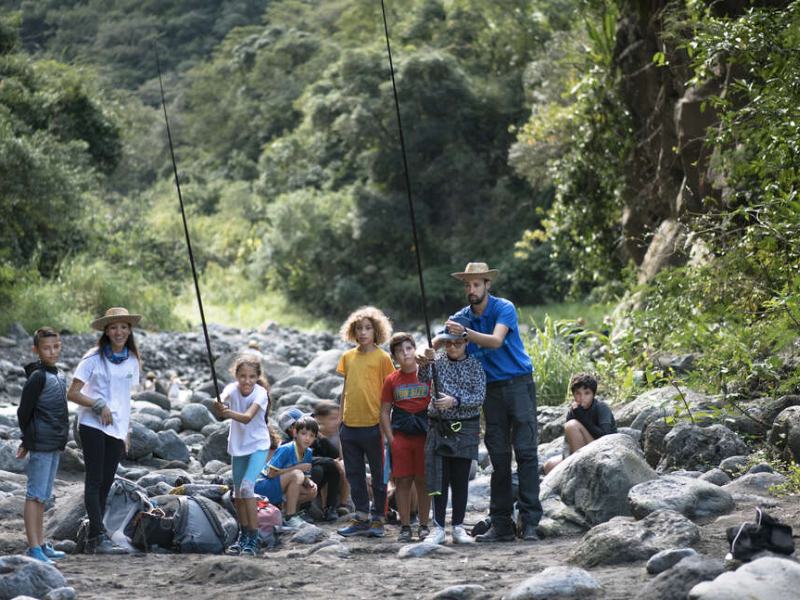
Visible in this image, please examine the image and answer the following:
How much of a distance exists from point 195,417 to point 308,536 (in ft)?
17.5

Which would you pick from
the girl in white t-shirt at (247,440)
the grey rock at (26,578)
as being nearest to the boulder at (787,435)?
the girl in white t-shirt at (247,440)

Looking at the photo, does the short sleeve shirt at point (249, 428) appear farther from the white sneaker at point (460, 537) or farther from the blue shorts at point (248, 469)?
the white sneaker at point (460, 537)

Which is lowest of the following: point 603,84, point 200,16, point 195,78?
point 603,84

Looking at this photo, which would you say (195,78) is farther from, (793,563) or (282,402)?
(793,563)

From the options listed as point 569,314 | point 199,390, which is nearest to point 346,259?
point 569,314

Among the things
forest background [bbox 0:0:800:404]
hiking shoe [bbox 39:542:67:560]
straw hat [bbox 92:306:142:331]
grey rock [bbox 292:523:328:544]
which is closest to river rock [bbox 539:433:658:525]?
forest background [bbox 0:0:800:404]

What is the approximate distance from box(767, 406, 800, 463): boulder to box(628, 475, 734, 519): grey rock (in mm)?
893

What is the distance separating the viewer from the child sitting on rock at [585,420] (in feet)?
24.0

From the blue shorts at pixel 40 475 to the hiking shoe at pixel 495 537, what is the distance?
2.56 metres

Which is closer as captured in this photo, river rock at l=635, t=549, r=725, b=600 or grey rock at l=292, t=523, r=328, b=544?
river rock at l=635, t=549, r=725, b=600

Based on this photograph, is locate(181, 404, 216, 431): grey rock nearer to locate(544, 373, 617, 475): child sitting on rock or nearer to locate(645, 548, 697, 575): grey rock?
locate(544, 373, 617, 475): child sitting on rock

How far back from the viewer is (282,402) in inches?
476

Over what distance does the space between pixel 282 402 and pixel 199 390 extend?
2.53 meters

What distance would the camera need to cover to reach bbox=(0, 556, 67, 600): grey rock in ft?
15.3
